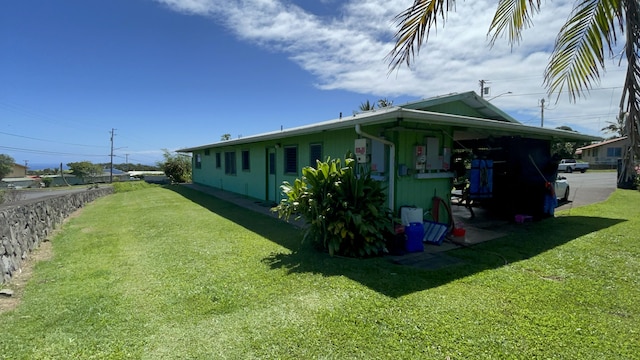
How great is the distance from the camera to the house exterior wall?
640 centimetres

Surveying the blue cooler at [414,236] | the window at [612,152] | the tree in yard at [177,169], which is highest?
the window at [612,152]

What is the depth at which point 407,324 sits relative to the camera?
299 centimetres

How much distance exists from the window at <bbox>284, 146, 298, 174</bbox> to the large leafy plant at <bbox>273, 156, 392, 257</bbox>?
4472 millimetres

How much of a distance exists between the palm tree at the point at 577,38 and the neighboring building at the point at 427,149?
160 centimetres

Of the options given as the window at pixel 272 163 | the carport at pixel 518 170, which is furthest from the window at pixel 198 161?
the carport at pixel 518 170

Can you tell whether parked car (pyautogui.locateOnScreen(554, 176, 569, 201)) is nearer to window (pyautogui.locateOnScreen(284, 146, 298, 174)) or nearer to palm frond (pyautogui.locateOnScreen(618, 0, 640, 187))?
window (pyautogui.locateOnScreen(284, 146, 298, 174))

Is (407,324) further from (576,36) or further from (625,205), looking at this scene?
(625,205)

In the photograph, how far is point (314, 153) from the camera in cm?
898

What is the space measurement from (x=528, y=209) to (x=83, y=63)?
65.9 feet

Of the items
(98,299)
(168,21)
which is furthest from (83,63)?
(98,299)

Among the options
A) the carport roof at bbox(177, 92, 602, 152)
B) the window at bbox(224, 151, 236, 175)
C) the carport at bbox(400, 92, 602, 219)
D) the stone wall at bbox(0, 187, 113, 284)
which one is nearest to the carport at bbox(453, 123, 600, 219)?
the carport at bbox(400, 92, 602, 219)

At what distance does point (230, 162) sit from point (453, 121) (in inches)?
480

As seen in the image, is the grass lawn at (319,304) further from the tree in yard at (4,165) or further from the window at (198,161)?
the tree in yard at (4,165)

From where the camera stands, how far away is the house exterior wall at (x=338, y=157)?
6398 mm
